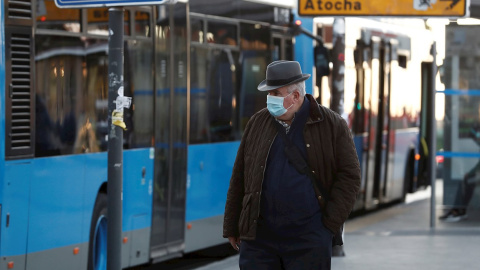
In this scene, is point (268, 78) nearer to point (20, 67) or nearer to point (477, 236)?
point (20, 67)

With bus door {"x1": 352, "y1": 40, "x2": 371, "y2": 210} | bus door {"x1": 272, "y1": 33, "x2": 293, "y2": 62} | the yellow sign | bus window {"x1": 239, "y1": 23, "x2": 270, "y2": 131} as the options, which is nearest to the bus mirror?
bus door {"x1": 272, "y1": 33, "x2": 293, "y2": 62}

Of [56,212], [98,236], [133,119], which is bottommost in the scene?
[98,236]

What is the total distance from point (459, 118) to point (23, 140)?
8488 millimetres

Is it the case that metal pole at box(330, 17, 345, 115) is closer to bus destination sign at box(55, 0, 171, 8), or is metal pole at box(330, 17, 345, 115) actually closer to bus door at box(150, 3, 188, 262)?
bus door at box(150, 3, 188, 262)

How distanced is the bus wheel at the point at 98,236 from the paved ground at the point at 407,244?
1.30 m

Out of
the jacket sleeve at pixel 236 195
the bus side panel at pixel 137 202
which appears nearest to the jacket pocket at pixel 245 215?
the jacket sleeve at pixel 236 195

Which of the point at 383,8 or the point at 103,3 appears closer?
the point at 103,3

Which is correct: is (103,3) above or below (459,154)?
above

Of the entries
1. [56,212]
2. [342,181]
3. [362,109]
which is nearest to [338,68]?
[56,212]

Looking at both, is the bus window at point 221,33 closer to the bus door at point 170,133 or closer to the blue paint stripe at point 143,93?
the bus door at point 170,133

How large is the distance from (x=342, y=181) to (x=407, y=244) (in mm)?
7992

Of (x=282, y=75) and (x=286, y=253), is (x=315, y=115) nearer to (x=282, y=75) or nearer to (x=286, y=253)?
(x=282, y=75)

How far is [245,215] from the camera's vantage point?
6.82m

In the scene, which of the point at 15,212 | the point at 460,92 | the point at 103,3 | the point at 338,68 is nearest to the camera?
the point at 103,3
